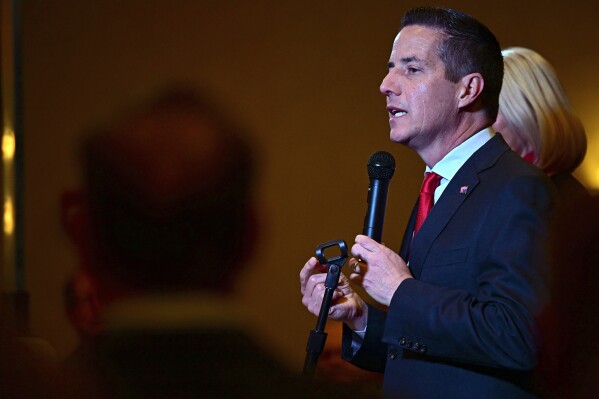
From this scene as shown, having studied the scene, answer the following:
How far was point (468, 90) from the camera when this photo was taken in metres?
1.45

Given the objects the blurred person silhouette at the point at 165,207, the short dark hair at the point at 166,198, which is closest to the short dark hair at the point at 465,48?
the blurred person silhouette at the point at 165,207

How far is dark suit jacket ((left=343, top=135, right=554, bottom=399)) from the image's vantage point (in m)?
1.17

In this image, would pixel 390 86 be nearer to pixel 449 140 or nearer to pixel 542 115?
pixel 449 140

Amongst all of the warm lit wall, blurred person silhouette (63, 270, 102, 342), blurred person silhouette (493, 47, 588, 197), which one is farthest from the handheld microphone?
the warm lit wall

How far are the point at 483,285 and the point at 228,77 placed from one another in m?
2.23

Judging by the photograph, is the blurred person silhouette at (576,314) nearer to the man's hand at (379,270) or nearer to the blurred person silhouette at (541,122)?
the blurred person silhouette at (541,122)

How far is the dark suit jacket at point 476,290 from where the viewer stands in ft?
3.84

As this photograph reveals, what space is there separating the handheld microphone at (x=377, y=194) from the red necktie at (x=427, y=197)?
83 millimetres

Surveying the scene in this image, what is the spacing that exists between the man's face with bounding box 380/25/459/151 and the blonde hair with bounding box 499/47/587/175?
1.73ft

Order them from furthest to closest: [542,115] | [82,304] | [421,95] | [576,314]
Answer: [82,304] → [542,115] → [576,314] → [421,95]

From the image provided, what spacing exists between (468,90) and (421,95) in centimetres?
8

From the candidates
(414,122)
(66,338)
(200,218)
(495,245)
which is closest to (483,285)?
(495,245)

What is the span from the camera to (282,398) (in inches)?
14.5

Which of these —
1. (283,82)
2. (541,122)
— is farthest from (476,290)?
(283,82)
